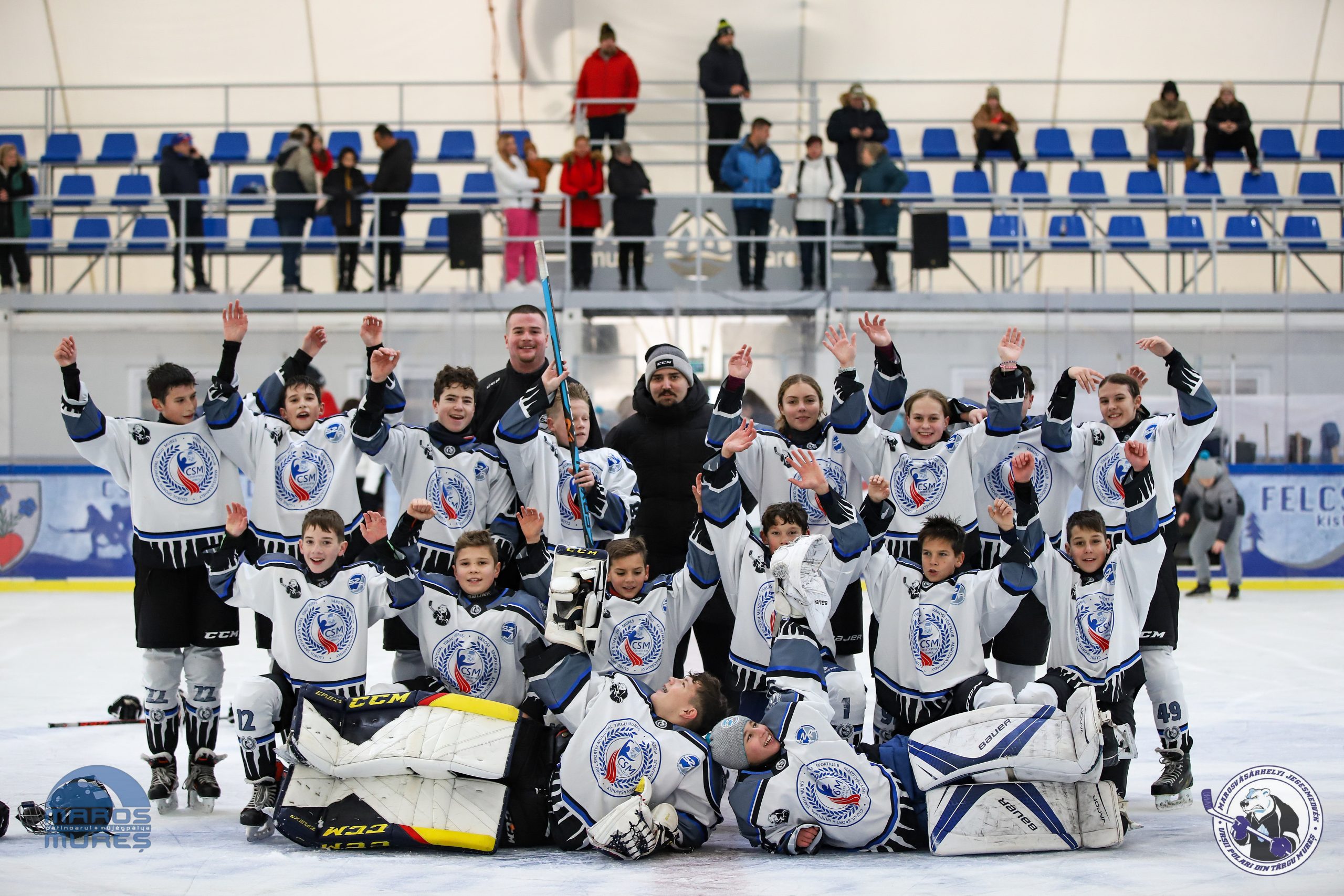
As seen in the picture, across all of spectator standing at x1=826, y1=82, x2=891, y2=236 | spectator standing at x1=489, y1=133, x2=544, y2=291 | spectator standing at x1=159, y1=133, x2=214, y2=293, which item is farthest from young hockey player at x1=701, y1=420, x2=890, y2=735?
spectator standing at x1=159, y1=133, x2=214, y2=293

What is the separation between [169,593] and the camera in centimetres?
491

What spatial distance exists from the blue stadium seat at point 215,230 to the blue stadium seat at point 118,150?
159 centimetres

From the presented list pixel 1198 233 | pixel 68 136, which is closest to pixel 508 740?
pixel 1198 233

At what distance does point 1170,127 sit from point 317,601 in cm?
1428

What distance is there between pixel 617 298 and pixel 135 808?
9035 mm

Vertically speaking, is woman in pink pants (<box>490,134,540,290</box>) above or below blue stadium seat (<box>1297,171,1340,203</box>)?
below

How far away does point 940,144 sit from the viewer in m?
16.7

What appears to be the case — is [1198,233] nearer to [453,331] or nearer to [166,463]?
[453,331]

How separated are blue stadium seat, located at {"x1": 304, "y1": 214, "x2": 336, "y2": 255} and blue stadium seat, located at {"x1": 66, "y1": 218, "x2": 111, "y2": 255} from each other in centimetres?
241

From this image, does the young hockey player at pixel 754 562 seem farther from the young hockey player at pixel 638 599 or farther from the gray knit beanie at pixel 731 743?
the gray knit beanie at pixel 731 743

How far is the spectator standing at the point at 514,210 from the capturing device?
1379cm

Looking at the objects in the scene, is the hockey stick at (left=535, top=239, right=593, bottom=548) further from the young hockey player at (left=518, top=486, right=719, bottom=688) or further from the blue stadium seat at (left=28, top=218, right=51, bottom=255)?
the blue stadium seat at (left=28, top=218, right=51, bottom=255)

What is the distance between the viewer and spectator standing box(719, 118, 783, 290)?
1360 cm

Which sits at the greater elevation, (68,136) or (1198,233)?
(68,136)
